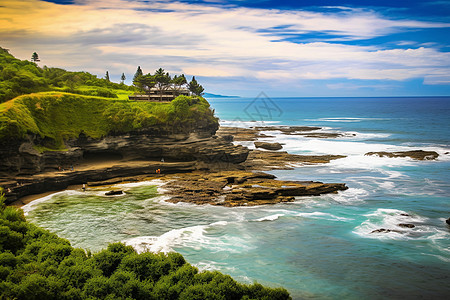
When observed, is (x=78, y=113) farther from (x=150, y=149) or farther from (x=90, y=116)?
(x=150, y=149)

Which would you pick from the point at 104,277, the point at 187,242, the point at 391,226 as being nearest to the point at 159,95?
the point at 187,242

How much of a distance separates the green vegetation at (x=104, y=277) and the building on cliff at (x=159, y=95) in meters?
52.4

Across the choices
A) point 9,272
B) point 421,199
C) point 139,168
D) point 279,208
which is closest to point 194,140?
point 139,168

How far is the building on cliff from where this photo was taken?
234 feet

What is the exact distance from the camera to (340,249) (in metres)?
29.0

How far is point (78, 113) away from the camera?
189 ft

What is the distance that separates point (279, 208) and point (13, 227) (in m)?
25.4

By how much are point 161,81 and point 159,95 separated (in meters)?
3.28

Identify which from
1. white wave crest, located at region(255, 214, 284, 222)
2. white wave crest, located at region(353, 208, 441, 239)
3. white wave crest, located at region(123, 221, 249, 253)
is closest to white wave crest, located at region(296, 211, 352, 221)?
white wave crest, located at region(255, 214, 284, 222)

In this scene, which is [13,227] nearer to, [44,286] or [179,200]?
[44,286]

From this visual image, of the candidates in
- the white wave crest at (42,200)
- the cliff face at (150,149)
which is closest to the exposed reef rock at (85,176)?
the white wave crest at (42,200)

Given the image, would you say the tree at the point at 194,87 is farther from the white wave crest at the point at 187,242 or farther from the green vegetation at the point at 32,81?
the white wave crest at the point at 187,242

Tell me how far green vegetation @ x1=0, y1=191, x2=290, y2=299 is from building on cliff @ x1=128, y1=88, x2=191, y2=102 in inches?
2064

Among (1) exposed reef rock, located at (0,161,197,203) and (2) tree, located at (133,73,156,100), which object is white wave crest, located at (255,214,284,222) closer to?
(1) exposed reef rock, located at (0,161,197,203)
